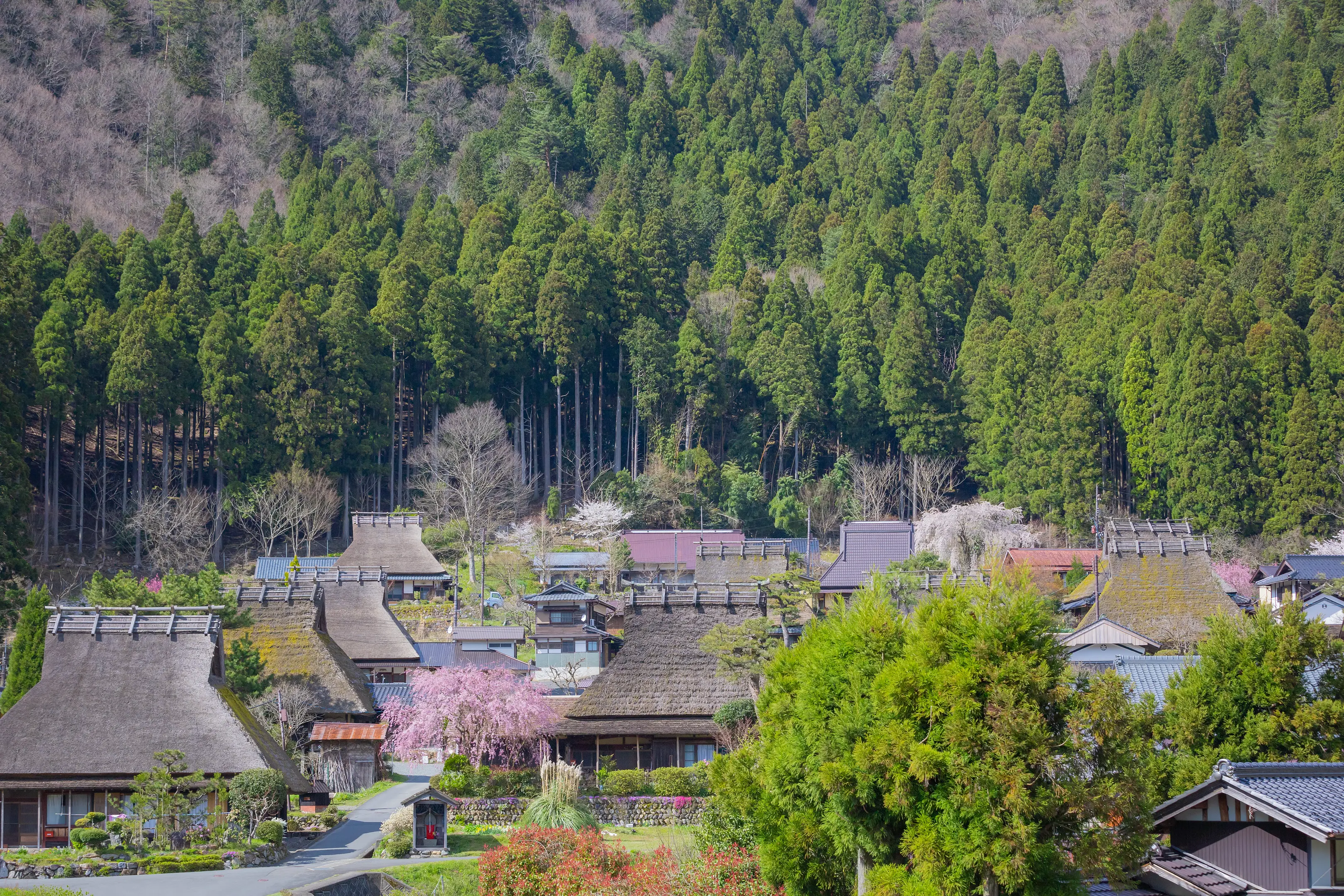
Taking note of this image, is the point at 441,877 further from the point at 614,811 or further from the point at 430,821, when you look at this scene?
the point at 614,811

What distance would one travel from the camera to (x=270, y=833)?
22000 millimetres

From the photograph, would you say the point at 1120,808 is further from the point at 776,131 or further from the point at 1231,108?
the point at 776,131

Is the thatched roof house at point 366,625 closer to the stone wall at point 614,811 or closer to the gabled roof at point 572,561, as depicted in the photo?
the stone wall at point 614,811

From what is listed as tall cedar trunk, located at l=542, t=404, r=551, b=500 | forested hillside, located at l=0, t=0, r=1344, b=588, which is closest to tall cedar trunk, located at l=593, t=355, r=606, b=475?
forested hillside, located at l=0, t=0, r=1344, b=588

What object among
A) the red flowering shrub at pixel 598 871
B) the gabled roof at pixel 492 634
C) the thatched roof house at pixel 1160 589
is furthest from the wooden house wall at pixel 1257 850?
the gabled roof at pixel 492 634

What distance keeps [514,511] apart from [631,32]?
54.0 meters

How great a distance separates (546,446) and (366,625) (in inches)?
927

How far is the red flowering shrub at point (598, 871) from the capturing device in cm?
1858

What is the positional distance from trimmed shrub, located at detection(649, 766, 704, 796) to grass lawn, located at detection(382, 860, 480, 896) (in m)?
4.86

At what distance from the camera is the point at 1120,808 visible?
15578mm

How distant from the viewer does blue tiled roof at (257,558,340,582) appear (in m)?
45.7

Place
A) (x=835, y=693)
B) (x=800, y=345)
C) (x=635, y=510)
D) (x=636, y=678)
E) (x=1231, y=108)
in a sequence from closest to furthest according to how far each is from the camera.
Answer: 1. (x=835, y=693)
2. (x=636, y=678)
3. (x=635, y=510)
4. (x=800, y=345)
5. (x=1231, y=108)

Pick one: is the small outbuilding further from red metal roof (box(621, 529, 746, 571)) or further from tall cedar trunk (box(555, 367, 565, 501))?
tall cedar trunk (box(555, 367, 565, 501))

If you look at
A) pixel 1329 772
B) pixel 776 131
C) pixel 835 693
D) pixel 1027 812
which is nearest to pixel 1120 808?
pixel 1027 812
